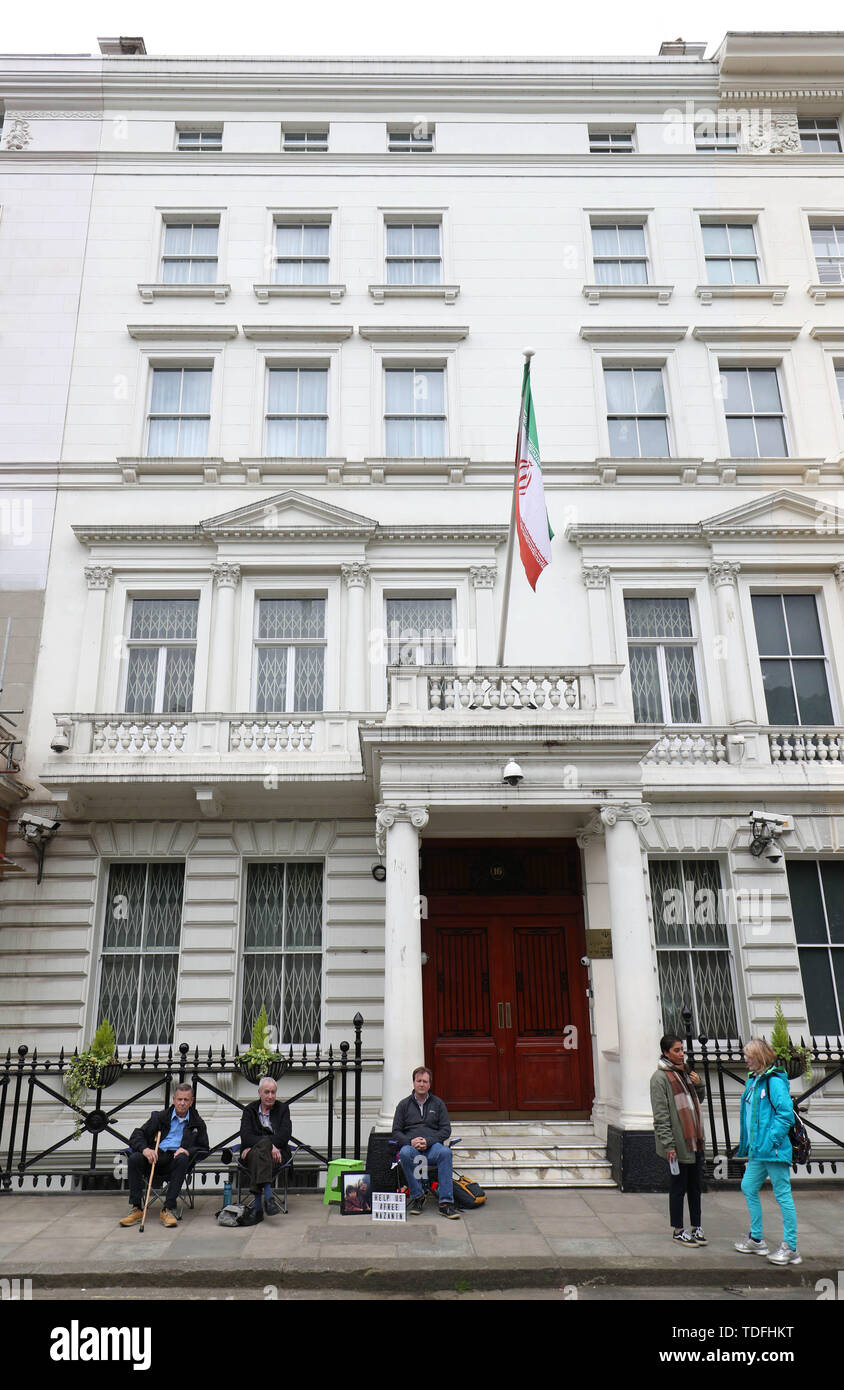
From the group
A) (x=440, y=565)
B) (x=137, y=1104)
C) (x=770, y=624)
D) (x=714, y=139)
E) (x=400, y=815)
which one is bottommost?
(x=137, y=1104)

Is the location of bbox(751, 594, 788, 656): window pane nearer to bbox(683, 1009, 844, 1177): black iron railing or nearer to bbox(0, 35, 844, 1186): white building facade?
bbox(0, 35, 844, 1186): white building facade

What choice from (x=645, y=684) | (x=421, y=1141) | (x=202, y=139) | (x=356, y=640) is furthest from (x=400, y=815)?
(x=202, y=139)

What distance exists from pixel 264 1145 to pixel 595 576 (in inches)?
416

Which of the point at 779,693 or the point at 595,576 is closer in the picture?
the point at 779,693

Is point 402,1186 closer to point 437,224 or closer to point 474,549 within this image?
point 474,549

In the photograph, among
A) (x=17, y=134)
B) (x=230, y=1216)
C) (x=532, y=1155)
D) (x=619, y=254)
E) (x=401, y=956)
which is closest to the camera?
(x=230, y=1216)

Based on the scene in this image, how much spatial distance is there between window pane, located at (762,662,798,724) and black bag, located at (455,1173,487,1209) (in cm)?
917

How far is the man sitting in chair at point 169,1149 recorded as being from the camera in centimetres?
947

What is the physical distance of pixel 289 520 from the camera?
51.8ft

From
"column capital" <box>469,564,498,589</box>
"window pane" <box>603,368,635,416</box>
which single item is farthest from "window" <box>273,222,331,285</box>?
"column capital" <box>469,564,498,589</box>

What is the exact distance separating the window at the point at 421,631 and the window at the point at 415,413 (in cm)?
300

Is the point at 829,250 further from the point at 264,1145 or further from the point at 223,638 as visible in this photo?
the point at 264,1145

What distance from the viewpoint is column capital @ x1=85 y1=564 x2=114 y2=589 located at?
609 inches

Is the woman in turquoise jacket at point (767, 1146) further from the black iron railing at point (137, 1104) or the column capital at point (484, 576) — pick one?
the column capital at point (484, 576)
